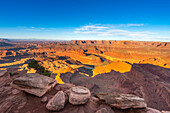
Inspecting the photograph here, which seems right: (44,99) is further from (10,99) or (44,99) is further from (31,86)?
(10,99)

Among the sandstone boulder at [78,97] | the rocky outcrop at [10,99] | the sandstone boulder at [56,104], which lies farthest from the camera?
the sandstone boulder at [78,97]

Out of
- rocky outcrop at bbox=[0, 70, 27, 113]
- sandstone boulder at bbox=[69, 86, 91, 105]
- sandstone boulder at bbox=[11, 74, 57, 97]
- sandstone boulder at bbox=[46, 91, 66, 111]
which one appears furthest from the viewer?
sandstone boulder at bbox=[11, 74, 57, 97]

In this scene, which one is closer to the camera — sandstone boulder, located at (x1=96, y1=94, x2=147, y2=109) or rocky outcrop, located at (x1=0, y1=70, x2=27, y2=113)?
rocky outcrop, located at (x1=0, y1=70, x2=27, y2=113)

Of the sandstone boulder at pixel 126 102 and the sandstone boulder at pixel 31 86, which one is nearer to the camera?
the sandstone boulder at pixel 126 102

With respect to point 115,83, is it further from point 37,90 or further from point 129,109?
point 37,90

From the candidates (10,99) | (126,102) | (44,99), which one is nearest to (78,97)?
(44,99)

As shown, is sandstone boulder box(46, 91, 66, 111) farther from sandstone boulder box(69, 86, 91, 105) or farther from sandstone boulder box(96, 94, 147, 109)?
sandstone boulder box(96, 94, 147, 109)

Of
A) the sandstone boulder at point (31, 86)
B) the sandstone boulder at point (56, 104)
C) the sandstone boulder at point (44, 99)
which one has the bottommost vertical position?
the sandstone boulder at point (44, 99)

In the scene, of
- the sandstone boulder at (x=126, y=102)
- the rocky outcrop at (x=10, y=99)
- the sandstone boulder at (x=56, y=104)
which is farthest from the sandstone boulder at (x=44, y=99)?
the sandstone boulder at (x=126, y=102)

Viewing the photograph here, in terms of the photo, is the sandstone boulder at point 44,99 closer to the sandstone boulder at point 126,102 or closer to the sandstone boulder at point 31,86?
the sandstone boulder at point 31,86

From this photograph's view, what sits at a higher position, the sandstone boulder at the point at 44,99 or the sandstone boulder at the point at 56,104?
the sandstone boulder at the point at 56,104

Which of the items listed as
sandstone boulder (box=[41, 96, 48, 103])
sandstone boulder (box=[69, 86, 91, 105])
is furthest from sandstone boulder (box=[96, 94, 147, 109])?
sandstone boulder (box=[41, 96, 48, 103])
